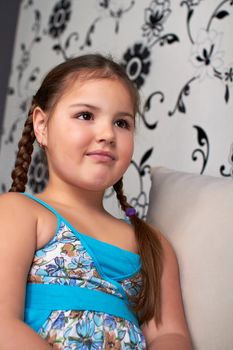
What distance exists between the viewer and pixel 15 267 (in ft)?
2.77

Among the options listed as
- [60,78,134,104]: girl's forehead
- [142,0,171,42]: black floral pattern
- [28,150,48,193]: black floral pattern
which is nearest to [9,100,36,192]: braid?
[60,78,134,104]: girl's forehead

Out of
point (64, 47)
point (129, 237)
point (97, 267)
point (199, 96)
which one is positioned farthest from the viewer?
point (64, 47)

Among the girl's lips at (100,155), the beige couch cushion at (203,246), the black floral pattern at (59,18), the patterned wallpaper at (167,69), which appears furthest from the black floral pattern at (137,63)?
the girl's lips at (100,155)

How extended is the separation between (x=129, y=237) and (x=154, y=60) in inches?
27.2

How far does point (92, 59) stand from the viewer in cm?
111

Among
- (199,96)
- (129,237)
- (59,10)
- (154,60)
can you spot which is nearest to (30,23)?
(59,10)

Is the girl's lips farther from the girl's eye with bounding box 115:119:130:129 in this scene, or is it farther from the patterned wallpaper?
the patterned wallpaper

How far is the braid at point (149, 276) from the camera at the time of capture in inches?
39.1

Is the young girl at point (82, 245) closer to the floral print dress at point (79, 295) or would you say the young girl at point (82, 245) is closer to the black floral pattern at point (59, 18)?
the floral print dress at point (79, 295)

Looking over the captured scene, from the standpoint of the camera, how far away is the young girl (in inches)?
33.9

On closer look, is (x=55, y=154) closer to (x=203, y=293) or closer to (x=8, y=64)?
(x=203, y=293)

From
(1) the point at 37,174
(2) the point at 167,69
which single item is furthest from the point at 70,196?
(1) the point at 37,174

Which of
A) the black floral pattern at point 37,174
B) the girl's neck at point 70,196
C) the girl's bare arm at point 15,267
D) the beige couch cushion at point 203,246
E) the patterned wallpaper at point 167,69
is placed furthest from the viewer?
the black floral pattern at point 37,174

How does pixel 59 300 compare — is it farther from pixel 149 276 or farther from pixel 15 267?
pixel 149 276
